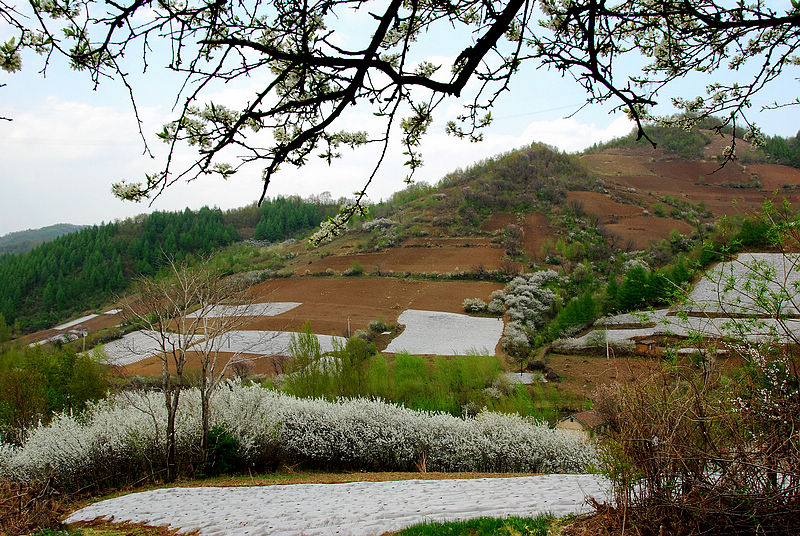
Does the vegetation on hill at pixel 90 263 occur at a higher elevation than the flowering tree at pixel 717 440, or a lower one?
higher

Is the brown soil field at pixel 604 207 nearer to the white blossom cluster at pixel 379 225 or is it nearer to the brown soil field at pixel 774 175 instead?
the brown soil field at pixel 774 175

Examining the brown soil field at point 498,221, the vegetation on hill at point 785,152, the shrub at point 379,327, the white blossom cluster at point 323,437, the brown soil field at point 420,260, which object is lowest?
the white blossom cluster at point 323,437

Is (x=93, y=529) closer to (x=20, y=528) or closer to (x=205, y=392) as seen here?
(x=20, y=528)

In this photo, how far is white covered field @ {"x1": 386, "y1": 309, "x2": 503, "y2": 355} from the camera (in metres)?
31.8

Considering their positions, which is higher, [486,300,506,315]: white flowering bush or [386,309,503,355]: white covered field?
[486,300,506,315]: white flowering bush

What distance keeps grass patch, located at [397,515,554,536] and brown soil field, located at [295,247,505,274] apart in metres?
44.3

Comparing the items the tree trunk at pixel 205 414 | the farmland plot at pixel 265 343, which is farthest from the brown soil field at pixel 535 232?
the tree trunk at pixel 205 414

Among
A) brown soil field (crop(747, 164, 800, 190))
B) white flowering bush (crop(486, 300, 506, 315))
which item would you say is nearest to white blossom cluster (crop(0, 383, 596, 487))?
white flowering bush (crop(486, 300, 506, 315))

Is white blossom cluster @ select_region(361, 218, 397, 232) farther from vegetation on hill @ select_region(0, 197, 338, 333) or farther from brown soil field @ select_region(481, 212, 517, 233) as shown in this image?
brown soil field @ select_region(481, 212, 517, 233)

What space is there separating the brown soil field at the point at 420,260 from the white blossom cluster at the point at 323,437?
35.2m

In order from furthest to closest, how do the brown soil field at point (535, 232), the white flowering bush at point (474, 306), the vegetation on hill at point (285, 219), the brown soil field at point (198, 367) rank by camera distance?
the vegetation on hill at point (285, 219)
the brown soil field at point (535, 232)
the white flowering bush at point (474, 306)
the brown soil field at point (198, 367)

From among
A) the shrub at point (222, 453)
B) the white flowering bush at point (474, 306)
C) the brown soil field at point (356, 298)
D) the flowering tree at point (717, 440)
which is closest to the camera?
the flowering tree at point (717, 440)

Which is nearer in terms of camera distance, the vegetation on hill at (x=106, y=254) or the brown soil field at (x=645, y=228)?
the brown soil field at (x=645, y=228)

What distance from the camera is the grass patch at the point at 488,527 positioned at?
14.5 ft
